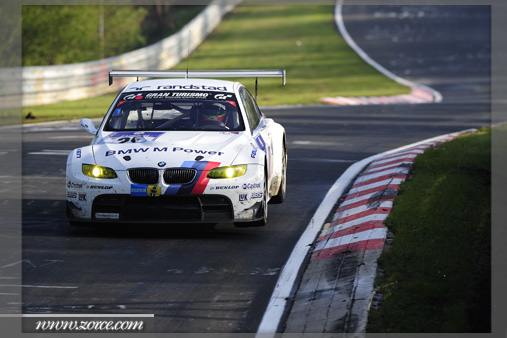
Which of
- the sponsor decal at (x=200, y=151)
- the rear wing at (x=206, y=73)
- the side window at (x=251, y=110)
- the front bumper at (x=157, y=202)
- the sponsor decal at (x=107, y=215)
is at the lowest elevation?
the sponsor decal at (x=107, y=215)

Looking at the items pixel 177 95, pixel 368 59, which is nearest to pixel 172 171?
pixel 177 95

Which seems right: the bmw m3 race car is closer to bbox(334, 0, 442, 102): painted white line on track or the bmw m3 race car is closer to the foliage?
bbox(334, 0, 442, 102): painted white line on track

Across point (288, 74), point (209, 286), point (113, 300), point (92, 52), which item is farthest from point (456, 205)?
point (92, 52)

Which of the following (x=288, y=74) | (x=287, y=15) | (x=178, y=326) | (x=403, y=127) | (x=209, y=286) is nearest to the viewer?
(x=178, y=326)

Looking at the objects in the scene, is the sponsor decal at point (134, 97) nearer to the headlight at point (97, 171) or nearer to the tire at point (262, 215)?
the headlight at point (97, 171)

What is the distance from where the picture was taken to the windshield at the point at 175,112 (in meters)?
10.6

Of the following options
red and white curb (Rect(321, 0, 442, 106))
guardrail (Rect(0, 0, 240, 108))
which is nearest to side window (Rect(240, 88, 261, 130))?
guardrail (Rect(0, 0, 240, 108))

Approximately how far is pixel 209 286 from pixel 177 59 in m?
40.7

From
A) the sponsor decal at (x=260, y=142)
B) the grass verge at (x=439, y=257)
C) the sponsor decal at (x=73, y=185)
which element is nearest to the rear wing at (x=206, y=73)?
the sponsor decal at (x=260, y=142)

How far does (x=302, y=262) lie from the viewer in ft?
28.6

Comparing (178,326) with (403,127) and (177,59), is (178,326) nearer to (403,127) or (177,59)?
(403,127)

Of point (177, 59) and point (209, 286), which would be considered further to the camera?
point (177, 59)

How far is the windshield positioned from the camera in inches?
419

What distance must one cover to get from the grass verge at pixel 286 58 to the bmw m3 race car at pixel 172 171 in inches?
574
